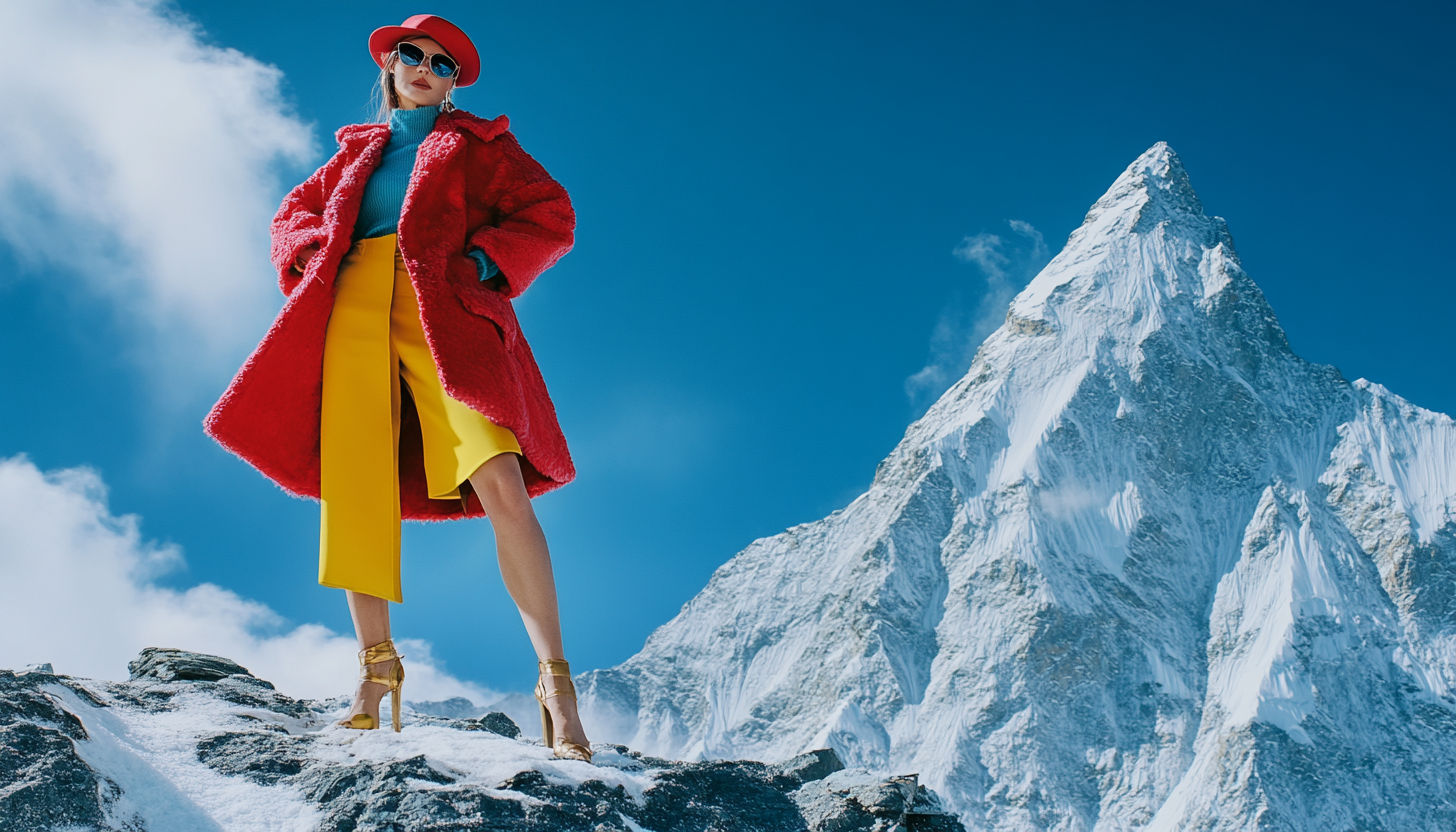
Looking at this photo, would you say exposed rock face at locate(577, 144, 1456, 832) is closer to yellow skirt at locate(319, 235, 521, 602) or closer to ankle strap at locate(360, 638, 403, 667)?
ankle strap at locate(360, 638, 403, 667)

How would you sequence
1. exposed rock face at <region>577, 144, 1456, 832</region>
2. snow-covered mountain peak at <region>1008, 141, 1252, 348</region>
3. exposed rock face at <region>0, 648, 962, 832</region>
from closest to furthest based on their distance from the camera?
exposed rock face at <region>0, 648, 962, 832</region> → exposed rock face at <region>577, 144, 1456, 832</region> → snow-covered mountain peak at <region>1008, 141, 1252, 348</region>

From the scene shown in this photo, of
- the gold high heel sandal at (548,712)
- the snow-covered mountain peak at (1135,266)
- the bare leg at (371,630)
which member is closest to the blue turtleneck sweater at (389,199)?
the bare leg at (371,630)

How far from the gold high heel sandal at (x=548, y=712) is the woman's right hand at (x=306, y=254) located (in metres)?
1.24

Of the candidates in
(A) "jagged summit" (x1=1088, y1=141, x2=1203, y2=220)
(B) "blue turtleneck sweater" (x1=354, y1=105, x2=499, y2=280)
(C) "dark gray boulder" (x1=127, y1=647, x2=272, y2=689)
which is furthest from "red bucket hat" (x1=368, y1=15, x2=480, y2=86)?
(A) "jagged summit" (x1=1088, y1=141, x2=1203, y2=220)

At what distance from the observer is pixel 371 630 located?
294 cm

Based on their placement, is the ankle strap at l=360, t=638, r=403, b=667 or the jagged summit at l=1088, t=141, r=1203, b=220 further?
the jagged summit at l=1088, t=141, r=1203, b=220

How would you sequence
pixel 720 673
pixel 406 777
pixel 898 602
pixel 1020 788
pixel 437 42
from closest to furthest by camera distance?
pixel 406 777
pixel 437 42
pixel 1020 788
pixel 898 602
pixel 720 673

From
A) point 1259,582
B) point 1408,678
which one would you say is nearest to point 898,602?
point 1259,582

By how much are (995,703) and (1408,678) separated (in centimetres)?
4176

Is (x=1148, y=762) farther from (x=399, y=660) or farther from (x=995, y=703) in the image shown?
(x=399, y=660)

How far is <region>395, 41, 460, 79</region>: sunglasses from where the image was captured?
3.15 m

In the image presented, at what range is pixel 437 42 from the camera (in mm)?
3125

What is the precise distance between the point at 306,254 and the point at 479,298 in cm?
52

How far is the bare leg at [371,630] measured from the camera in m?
2.87
